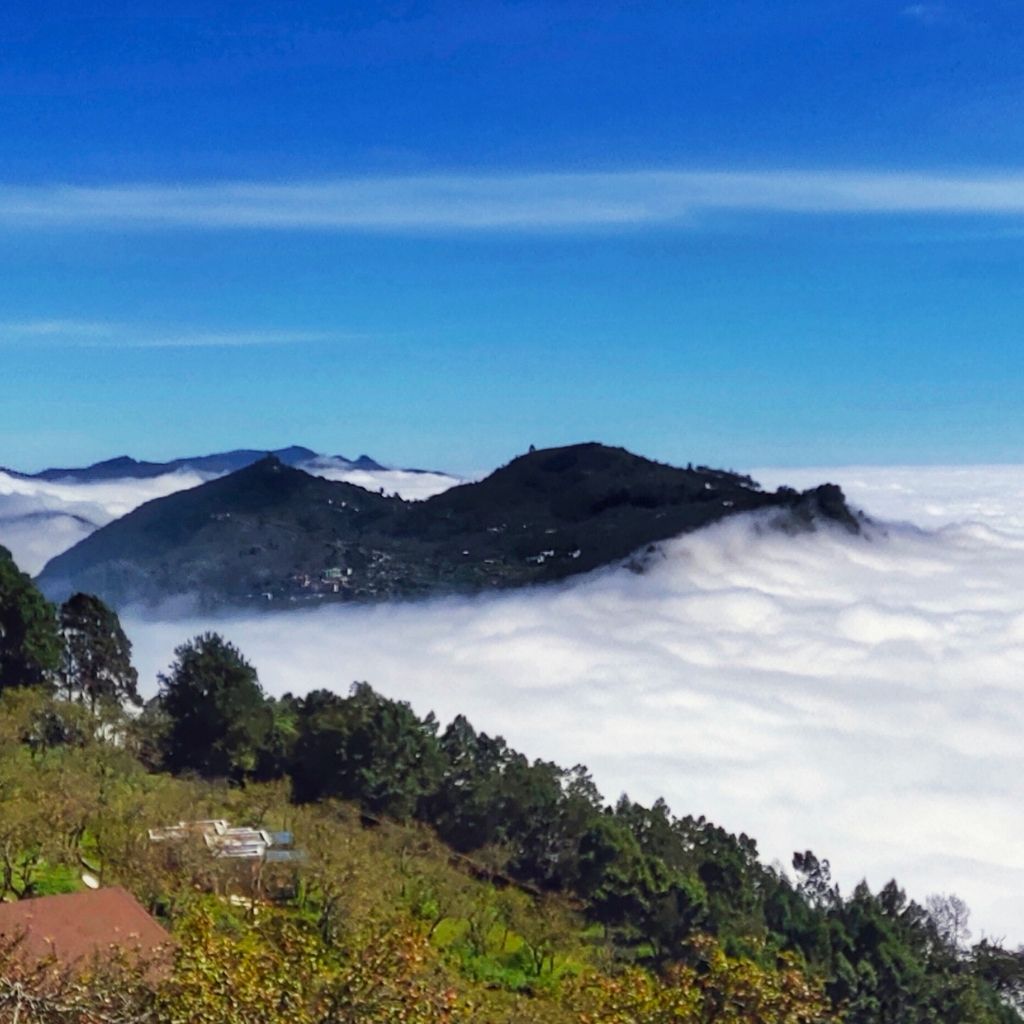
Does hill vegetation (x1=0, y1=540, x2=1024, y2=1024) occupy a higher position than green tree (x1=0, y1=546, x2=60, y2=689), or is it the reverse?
green tree (x1=0, y1=546, x2=60, y2=689)

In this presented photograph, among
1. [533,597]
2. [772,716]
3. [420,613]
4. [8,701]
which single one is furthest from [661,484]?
[8,701]

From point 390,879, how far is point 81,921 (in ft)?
30.8

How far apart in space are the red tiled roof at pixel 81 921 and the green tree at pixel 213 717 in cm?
2111

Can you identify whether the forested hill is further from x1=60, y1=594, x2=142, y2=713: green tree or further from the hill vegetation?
the hill vegetation

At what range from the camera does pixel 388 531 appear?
149375mm

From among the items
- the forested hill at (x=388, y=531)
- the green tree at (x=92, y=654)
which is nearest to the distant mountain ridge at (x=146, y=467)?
the forested hill at (x=388, y=531)

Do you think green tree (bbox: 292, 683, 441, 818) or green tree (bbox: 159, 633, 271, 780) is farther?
green tree (bbox: 159, 633, 271, 780)

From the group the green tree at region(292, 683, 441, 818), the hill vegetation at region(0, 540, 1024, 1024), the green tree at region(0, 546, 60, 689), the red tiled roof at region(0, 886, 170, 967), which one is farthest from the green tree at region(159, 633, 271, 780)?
the red tiled roof at region(0, 886, 170, 967)

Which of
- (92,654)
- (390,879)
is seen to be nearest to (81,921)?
(390,879)

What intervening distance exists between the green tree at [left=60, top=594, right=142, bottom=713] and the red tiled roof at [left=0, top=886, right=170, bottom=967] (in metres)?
25.4

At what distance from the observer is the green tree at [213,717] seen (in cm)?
4141

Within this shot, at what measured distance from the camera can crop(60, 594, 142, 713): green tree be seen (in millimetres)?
44812

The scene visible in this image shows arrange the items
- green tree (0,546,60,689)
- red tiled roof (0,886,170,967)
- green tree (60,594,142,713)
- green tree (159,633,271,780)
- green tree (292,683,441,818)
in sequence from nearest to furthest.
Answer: red tiled roof (0,886,170,967) → green tree (292,683,441,818) → green tree (159,633,271,780) → green tree (0,546,60,689) → green tree (60,594,142,713)

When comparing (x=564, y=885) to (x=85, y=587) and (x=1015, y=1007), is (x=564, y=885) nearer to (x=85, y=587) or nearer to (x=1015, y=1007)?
(x=1015, y=1007)
